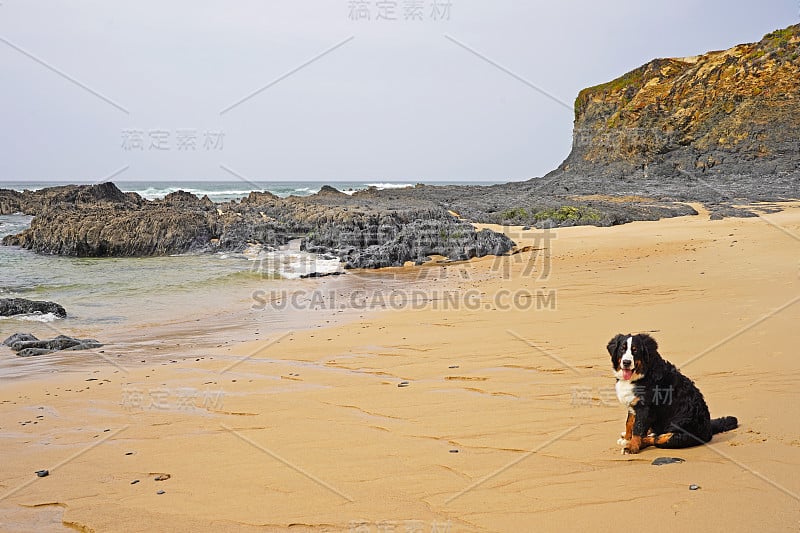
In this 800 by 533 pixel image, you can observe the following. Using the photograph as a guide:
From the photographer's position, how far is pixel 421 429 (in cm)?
430

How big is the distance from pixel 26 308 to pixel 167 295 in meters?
2.74

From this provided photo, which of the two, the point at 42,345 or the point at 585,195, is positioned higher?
the point at 585,195

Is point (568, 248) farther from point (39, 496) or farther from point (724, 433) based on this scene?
point (39, 496)

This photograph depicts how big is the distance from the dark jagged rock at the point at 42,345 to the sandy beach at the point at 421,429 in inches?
9.3

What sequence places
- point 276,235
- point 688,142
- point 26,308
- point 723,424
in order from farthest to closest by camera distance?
1. point 688,142
2. point 276,235
3. point 26,308
4. point 723,424

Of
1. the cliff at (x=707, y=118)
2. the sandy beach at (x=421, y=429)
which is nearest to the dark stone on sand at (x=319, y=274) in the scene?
the sandy beach at (x=421, y=429)

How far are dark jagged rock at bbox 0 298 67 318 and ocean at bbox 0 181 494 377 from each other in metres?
0.16

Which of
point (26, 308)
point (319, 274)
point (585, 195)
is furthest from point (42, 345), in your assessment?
point (585, 195)

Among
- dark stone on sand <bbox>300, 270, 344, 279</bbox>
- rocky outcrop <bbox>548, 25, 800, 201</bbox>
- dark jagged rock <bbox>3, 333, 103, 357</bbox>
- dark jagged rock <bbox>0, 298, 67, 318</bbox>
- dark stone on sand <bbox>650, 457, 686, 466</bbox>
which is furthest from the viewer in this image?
Result: rocky outcrop <bbox>548, 25, 800, 201</bbox>

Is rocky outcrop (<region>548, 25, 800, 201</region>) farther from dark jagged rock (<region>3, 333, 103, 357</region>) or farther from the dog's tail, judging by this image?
the dog's tail

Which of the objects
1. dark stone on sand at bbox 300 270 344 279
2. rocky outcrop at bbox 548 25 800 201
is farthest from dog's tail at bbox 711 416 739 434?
rocky outcrop at bbox 548 25 800 201

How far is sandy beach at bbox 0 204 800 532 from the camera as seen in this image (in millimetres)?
3057

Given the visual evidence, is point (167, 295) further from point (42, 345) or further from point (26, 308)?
point (42, 345)

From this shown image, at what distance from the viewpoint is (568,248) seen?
15195 millimetres
